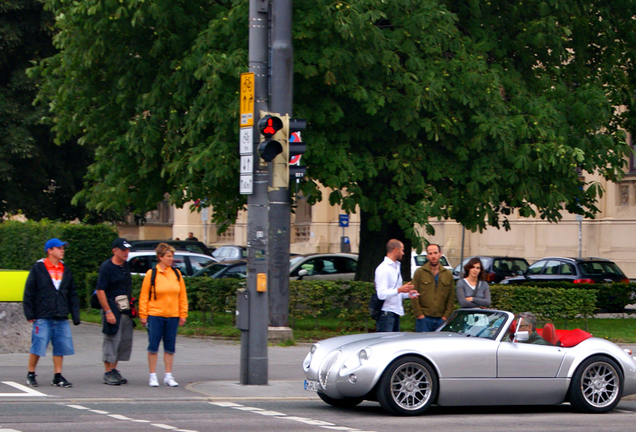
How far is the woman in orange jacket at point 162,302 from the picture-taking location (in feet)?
38.0

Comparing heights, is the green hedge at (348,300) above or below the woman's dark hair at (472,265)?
below

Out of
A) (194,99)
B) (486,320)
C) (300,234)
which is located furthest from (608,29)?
(300,234)

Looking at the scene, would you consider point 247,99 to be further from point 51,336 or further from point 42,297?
point 51,336

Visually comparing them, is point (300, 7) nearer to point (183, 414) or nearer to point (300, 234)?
point (183, 414)

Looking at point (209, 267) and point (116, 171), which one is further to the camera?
point (209, 267)

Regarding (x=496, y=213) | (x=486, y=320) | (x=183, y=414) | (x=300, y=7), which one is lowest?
(x=183, y=414)

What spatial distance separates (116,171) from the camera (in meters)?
19.6

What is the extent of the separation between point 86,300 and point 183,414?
1423 centimetres

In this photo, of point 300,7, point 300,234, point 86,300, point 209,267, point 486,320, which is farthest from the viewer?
point 300,234

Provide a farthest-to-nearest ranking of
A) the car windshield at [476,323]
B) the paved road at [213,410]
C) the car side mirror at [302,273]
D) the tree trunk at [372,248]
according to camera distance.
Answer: the car side mirror at [302,273] → the tree trunk at [372,248] → the car windshield at [476,323] → the paved road at [213,410]

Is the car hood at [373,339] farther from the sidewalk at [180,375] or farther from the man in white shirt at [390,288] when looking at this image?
the man in white shirt at [390,288]

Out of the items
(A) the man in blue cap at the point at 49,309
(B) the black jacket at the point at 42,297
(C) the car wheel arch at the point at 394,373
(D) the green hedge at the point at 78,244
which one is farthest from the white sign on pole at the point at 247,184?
(D) the green hedge at the point at 78,244

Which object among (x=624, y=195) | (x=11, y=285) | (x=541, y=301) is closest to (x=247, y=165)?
(x=11, y=285)

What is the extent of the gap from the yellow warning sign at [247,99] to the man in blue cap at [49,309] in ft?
8.69
